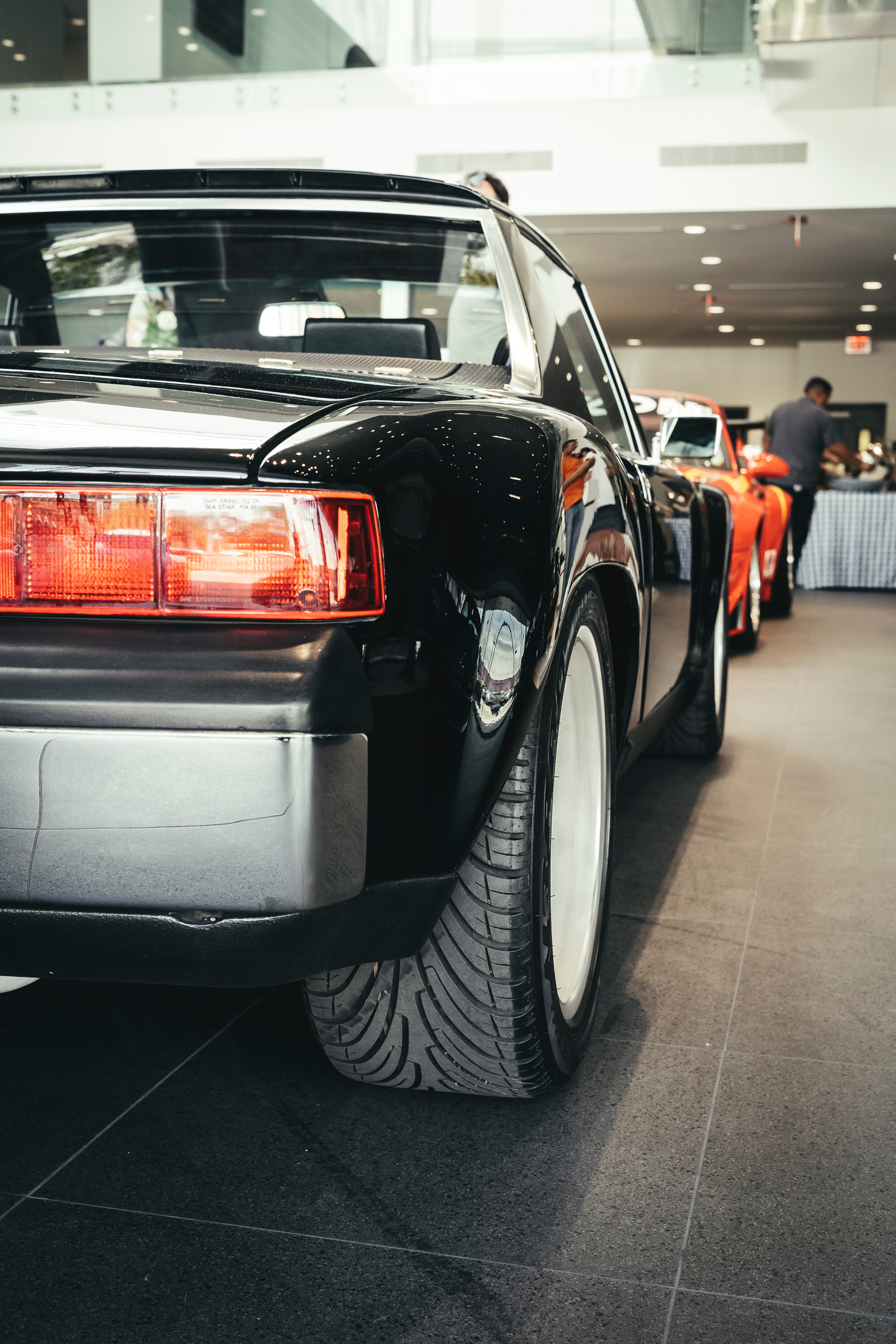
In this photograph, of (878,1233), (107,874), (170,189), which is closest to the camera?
(107,874)

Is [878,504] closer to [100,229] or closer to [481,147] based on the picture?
[481,147]

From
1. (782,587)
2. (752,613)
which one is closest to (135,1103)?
(752,613)

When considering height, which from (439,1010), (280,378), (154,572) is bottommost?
(439,1010)

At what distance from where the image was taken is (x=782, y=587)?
844 centimetres

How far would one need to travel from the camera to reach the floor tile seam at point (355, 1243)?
4.36ft

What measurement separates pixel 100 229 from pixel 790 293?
1857 centimetres

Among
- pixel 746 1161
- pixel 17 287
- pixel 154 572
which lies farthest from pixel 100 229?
pixel 746 1161

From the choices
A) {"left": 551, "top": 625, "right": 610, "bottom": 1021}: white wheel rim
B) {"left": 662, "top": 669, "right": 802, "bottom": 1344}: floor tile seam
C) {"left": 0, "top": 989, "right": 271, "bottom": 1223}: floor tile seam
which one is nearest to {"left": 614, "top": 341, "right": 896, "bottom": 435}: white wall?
{"left": 662, "top": 669, "right": 802, "bottom": 1344}: floor tile seam

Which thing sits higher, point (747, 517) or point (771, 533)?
point (747, 517)

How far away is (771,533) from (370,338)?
19.9ft

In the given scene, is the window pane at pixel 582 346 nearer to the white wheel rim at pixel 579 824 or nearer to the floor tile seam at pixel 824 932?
the white wheel rim at pixel 579 824

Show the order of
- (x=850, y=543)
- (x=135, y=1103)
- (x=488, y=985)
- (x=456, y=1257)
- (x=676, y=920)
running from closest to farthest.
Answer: (x=456, y=1257)
(x=488, y=985)
(x=135, y=1103)
(x=676, y=920)
(x=850, y=543)

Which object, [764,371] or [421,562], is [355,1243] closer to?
[421,562]

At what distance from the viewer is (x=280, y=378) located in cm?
149
